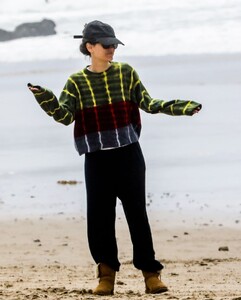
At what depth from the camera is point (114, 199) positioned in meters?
5.64

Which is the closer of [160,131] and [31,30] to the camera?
[160,131]

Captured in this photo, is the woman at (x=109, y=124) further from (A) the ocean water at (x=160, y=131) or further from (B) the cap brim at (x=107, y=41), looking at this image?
(A) the ocean water at (x=160, y=131)

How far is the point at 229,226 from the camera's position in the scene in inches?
335

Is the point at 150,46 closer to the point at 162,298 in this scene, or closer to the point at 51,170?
the point at 51,170

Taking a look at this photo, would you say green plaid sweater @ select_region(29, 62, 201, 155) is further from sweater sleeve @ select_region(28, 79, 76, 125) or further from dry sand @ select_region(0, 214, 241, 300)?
dry sand @ select_region(0, 214, 241, 300)

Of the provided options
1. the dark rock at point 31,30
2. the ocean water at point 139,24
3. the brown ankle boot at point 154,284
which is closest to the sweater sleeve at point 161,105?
the brown ankle boot at point 154,284

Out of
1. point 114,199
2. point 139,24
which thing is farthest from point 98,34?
point 139,24

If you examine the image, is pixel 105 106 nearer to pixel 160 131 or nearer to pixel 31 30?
pixel 160 131

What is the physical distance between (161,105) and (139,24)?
3332cm

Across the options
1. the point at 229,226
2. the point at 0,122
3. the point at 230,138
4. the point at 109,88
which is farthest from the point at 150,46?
the point at 109,88

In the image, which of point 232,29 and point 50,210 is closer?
point 50,210

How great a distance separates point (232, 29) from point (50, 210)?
76.6 feet

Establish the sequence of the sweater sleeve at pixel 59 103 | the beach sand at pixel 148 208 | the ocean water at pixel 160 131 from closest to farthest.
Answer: the sweater sleeve at pixel 59 103
the beach sand at pixel 148 208
the ocean water at pixel 160 131

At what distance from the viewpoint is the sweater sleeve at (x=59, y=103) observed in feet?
17.3
